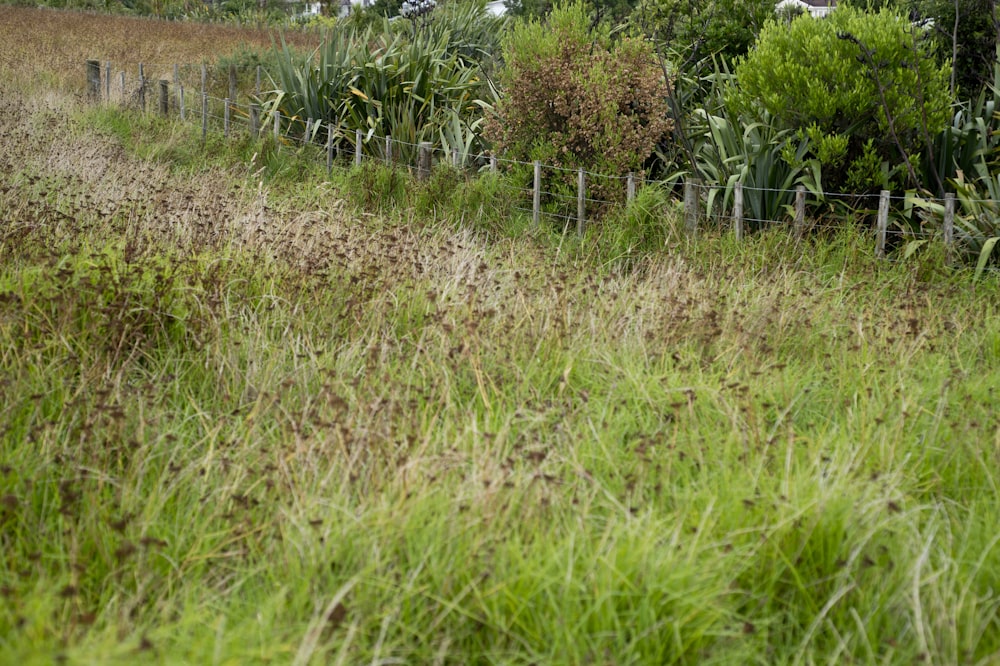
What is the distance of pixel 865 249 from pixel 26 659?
6.20 m

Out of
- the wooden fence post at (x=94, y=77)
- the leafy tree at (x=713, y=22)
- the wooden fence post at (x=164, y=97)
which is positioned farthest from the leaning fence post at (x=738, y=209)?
the wooden fence post at (x=94, y=77)

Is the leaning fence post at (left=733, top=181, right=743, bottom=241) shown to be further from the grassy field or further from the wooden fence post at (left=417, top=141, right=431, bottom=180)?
the wooden fence post at (left=417, top=141, right=431, bottom=180)

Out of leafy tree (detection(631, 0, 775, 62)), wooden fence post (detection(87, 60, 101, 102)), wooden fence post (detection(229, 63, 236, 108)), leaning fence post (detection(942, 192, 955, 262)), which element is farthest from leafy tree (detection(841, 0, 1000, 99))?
wooden fence post (detection(87, 60, 101, 102))

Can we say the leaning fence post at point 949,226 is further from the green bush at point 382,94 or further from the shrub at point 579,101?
the green bush at point 382,94

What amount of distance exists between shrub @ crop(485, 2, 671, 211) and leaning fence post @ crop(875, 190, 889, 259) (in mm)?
2140

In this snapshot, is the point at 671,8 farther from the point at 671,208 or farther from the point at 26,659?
the point at 26,659

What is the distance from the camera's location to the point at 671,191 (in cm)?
877

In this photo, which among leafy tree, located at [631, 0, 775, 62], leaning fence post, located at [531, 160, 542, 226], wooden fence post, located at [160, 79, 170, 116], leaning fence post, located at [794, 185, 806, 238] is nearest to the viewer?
leaning fence post, located at [794, 185, 806, 238]

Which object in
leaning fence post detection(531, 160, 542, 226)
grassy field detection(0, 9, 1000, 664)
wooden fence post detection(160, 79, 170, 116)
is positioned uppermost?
wooden fence post detection(160, 79, 170, 116)

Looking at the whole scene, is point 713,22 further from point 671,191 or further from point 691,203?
point 691,203

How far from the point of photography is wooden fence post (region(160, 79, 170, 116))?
1516 centimetres

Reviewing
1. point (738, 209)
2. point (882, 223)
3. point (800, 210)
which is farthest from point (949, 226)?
point (738, 209)

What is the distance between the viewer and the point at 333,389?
13.6 feet

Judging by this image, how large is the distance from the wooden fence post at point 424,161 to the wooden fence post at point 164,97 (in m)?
6.48
